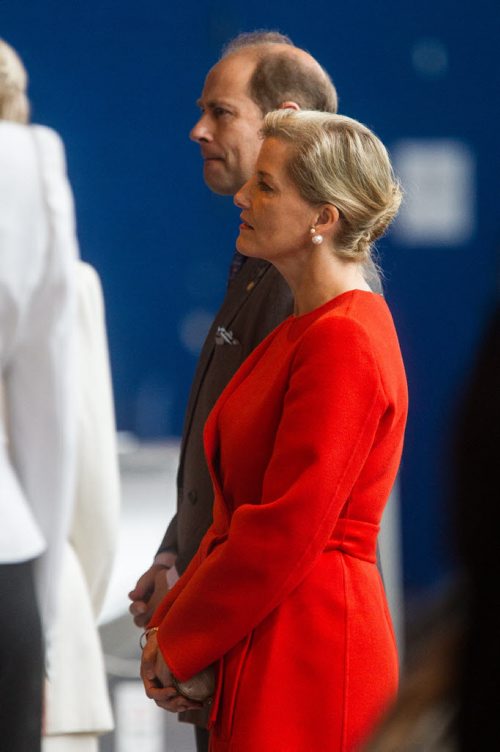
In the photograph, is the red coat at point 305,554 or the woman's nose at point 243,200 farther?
the woman's nose at point 243,200

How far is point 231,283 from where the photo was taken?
2303 millimetres

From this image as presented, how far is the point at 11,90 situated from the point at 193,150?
2.50m

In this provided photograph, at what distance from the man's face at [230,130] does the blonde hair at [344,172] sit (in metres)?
0.48

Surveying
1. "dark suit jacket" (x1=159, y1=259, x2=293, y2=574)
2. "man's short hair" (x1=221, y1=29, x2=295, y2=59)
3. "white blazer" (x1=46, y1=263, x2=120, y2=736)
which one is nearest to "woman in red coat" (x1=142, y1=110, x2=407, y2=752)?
"dark suit jacket" (x1=159, y1=259, x2=293, y2=574)

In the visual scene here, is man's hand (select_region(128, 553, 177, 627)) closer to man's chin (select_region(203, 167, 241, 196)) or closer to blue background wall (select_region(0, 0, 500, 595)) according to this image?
man's chin (select_region(203, 167, 241, 196))

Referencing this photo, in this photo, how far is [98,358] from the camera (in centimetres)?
243

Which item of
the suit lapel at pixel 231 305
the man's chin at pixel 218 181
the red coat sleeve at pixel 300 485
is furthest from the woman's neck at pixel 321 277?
the man's chin at pixel 218 181

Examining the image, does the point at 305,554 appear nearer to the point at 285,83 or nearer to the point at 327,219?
the point at 327,219

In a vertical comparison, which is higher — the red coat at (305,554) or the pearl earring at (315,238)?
the pearl earring at (315,238)

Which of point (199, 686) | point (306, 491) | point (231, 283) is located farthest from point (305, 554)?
point (231, 283)

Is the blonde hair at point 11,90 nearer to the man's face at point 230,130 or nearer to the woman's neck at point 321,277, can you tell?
the woman's neck at point 321,277

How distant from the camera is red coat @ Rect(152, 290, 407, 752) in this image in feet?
5.69

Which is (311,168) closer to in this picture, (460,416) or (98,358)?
(98,358)

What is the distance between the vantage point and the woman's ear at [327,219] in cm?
189
